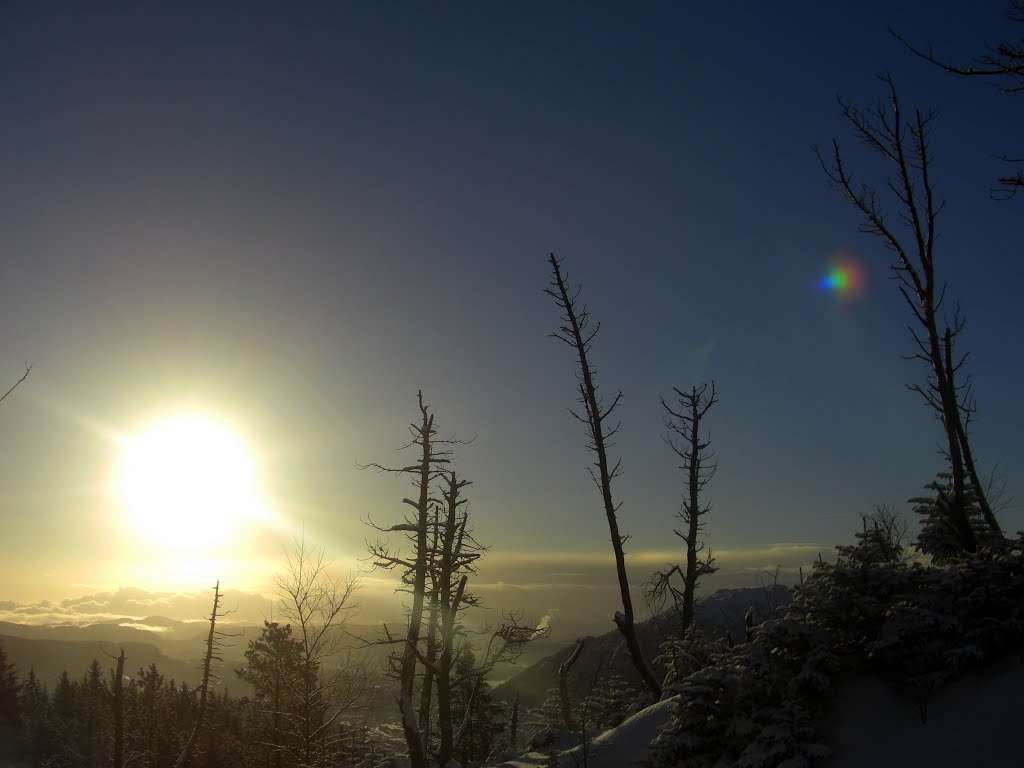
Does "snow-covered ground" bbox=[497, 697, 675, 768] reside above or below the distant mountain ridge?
above

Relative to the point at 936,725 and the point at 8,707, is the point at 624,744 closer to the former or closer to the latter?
the point at 936,725

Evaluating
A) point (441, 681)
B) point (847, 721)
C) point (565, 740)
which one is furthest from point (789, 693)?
point (441, 681)

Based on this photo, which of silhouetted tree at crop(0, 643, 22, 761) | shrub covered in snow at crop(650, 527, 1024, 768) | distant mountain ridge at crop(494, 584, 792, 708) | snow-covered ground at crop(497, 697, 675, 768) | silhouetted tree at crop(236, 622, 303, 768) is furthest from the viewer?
silhouetted tree at crop(0, 643, 22, 761)

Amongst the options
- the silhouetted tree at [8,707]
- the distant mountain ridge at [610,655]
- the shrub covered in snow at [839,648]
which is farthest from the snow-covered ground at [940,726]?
the silhouetted tree at [8,707]

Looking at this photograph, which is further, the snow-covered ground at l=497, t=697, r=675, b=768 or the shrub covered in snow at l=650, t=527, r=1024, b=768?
the snow-covered ground at l=497, t=697, r=675, b=768

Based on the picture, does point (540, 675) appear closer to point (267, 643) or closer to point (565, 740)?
point (267, 643)

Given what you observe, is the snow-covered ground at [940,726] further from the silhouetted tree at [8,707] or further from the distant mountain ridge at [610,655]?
Answer: the silhouetted tree at [8,707]

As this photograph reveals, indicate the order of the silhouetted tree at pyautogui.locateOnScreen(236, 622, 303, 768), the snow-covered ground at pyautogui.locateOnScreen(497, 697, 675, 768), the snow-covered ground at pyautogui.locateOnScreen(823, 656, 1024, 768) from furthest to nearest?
the silhouetted tree at pyautogui.locateOnScreen(236, 622, 303, 768) → the snow-covered ground at pyautogui.locateOnScreen(497, 697, 675, 768) → the snow-covered ground at pyautogui.locateOnScreen(823, 656, 1024, 768)

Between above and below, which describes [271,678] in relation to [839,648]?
below

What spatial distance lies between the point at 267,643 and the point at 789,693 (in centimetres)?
3506

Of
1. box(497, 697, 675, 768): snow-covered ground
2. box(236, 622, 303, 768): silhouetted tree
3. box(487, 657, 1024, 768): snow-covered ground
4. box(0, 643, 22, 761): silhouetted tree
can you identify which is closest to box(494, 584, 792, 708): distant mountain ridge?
box(236, 622, 303, 768): silhouetted tree

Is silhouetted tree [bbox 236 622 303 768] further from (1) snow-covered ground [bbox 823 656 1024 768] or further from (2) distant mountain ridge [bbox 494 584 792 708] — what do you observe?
(1) snow-covered ground [bbox 823 656 1024 768]

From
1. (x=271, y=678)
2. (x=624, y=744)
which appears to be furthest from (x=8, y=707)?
(x=624, y=744)

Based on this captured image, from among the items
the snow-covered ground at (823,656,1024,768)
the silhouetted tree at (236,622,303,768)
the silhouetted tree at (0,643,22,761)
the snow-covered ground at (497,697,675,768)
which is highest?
the snow-covered ground at (823,656,1024,768)
